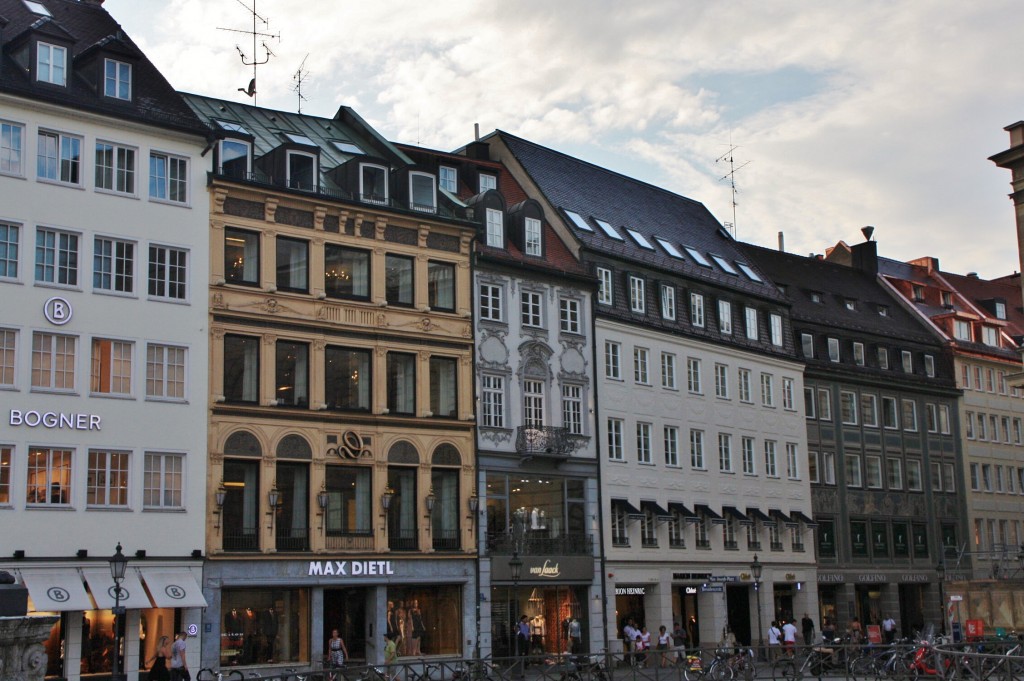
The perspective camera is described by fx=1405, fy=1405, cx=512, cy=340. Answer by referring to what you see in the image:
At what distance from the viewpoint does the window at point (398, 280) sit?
4750 cm

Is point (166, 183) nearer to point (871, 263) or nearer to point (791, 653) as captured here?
point (791, 653)

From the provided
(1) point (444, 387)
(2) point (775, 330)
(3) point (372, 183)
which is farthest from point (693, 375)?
(3) point (372, 183)

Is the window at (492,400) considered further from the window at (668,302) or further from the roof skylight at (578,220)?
the window at (668,302)

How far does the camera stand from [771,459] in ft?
207

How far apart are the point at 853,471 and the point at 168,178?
127 ft

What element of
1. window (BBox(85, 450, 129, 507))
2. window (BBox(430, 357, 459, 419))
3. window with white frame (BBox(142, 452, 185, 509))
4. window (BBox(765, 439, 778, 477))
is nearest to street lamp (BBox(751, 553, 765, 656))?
window (BBox(765, 439, 778, 477))

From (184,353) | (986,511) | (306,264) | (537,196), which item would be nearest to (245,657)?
(184,353)

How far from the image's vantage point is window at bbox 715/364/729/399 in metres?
61.0

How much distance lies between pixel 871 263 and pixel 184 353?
49061 millimetres

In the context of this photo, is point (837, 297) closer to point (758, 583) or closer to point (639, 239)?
point (639, 239)

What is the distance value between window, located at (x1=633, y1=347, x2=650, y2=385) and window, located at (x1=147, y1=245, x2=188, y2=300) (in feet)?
67.7

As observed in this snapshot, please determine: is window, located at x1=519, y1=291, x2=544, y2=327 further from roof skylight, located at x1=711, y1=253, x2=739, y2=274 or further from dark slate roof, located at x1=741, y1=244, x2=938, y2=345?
dark slate roof, located at x1=741, y1=244, x2=938, y2=345

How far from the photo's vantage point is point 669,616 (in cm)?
5512

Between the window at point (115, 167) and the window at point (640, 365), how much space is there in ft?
74.1
